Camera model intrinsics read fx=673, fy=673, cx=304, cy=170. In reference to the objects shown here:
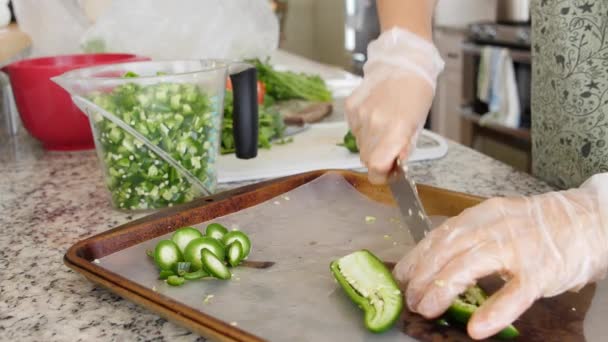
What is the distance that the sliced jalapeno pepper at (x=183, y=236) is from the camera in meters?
0.76

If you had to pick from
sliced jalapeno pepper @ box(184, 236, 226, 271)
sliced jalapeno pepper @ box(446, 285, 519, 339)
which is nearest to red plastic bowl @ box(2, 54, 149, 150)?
sliced jalapeno pepper @ box(184, 236, 226, 271)

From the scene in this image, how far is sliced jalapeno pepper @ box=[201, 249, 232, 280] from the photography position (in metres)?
0.71

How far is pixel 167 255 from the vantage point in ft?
2.42

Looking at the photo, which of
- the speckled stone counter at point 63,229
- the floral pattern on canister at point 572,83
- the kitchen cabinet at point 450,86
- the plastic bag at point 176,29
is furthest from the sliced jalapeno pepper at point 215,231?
the kitchen cabinet at point 450,86

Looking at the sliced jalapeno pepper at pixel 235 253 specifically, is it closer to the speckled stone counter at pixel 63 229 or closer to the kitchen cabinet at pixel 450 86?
the speckled stone counter at pixel 63 229

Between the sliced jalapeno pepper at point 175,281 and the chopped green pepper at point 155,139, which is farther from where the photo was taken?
the chopped green pepper at point 155,139

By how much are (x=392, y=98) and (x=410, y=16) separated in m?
0.15

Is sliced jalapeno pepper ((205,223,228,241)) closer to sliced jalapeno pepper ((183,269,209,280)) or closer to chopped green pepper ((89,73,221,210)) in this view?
sliced jalapeno pepper ((183,269,209,280))

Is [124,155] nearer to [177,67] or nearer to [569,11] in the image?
[177,67]

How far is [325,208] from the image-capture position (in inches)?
36.8

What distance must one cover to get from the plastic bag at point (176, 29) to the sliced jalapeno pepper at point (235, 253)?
34.6 inches

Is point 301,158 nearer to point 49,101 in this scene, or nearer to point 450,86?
point 49,101

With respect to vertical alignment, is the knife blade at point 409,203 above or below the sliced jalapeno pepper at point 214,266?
above

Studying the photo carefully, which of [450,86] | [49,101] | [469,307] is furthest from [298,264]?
[450,86]
